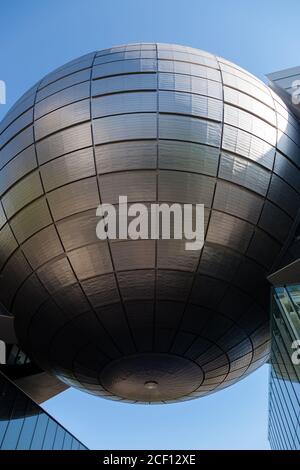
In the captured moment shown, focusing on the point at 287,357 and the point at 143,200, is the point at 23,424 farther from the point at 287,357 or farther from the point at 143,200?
the point at 287,357

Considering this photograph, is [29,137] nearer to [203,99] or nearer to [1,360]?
[203,99]

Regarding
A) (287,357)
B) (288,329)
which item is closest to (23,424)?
(287,357)

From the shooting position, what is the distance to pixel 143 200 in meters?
14.9

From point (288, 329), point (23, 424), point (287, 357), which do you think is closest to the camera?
point (288, 329)

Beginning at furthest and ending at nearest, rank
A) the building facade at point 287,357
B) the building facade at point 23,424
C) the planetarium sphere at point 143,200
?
the building facade at point 23,424 < the building facade at point 287,357 < the planetarium sphere at point 143,200

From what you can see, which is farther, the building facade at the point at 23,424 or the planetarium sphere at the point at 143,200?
the building facade at the point at 23,424

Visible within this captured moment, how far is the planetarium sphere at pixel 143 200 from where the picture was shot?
49.8 feet

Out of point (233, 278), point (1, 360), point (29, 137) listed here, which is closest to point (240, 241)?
point (233, 278)

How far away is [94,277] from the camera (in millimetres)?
15461

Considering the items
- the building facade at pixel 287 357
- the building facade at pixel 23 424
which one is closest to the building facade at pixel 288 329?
the building facade at pixel 287 357

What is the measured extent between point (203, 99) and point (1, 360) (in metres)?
12.2

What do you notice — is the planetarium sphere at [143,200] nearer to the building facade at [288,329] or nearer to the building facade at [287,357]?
the building facade at [288,329]

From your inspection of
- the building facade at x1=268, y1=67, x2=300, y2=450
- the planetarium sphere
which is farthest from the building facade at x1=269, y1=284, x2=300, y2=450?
the planetarium sphere

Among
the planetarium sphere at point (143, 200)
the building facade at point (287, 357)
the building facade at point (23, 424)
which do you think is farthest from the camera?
the building facade at point (23, 424)
